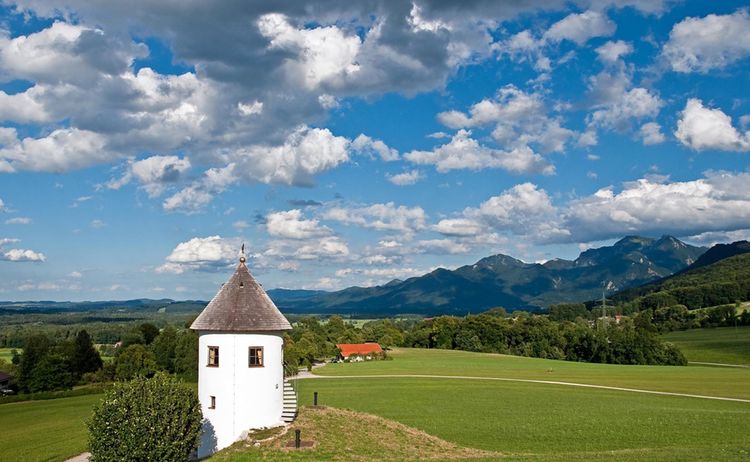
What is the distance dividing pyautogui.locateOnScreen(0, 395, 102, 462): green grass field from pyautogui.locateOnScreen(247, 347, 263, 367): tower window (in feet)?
46.2

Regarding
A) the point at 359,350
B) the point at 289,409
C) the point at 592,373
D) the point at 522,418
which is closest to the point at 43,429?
the point at 289,409

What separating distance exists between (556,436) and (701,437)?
7.40 meters

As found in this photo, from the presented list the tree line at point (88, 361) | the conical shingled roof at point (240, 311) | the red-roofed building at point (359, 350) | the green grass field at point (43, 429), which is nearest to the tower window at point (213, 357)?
the conical shingled roof at point (240, 311)

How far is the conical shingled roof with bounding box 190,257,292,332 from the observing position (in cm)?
2842

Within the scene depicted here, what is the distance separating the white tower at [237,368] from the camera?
1109 inches

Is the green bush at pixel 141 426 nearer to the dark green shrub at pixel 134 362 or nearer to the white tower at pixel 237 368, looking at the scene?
the white tower at pixel 237 368

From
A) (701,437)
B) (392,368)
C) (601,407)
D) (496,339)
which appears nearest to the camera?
(701,437)

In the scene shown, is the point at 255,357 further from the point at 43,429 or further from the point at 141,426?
the point at 43,429

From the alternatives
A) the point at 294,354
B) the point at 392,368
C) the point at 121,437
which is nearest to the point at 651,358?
the point at 392,368

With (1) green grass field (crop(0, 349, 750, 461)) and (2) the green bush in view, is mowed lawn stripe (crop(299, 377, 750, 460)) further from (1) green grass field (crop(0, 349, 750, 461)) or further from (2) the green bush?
(2) the green bush

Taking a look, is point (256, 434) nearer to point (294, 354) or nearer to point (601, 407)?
point (601, 407)

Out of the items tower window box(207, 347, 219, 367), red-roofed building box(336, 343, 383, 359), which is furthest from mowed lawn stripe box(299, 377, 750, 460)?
red-roofed building box(336, 343, 383, 359)

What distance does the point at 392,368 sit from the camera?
275 feet

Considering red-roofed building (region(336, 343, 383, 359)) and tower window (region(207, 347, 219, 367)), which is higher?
tower window (region(207, 347, 219, 367))
